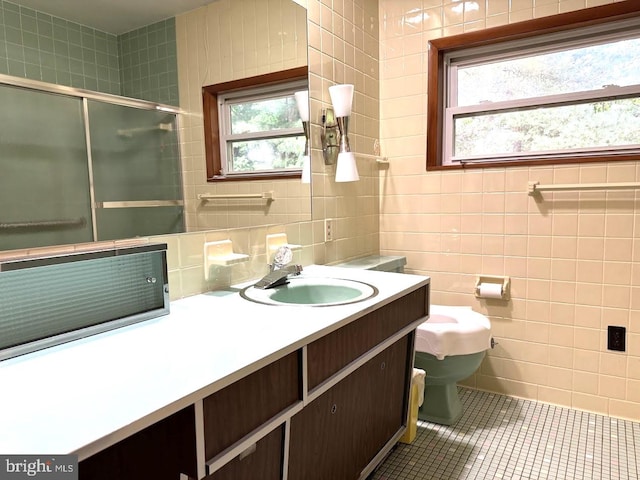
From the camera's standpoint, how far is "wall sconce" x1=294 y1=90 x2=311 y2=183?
6.17 ft

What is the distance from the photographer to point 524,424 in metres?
2.01

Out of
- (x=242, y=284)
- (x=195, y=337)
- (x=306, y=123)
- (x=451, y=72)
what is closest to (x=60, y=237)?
(x=195, y=337)

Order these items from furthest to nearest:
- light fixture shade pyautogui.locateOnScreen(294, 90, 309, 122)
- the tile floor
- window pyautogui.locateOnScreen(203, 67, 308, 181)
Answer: light fixture shade pyautogui.locateOnScreen(294, 90, 309, 122)
the tile floor
window pyautogui.locateOnScreen(203, 67, 308, 181)

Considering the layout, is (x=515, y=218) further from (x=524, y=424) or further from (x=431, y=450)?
(x=431, y=450)

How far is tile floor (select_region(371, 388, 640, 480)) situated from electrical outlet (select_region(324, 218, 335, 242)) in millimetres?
959

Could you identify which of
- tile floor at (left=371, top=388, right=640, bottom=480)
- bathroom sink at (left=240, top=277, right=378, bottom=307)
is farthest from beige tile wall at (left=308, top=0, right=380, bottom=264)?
tile floor at (left=371, top=388, right=640, bottom=480)

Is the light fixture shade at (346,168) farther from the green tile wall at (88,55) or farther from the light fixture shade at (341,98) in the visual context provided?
the green tile wall at (88,55)

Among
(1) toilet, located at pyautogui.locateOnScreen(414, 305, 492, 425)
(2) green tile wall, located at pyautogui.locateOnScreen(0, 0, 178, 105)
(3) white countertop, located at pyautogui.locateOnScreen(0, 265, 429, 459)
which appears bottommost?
(1) toilet, located at pyautogui.locateOnScreen(414, 305, 492, 425)

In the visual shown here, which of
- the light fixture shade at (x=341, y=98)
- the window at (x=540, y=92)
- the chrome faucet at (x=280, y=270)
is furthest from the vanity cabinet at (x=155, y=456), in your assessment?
the window at (x=540, y=92)

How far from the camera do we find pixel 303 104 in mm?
1892

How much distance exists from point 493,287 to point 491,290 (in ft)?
0.06

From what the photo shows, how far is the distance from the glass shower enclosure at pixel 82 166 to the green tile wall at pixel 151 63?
3 centimetres

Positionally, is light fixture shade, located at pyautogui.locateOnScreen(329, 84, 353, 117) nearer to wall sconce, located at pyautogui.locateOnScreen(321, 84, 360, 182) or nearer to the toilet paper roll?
wall sconce, located at pyautogui.locateOnScreen(321, 84, 360, 182)

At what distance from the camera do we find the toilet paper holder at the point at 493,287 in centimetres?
219
